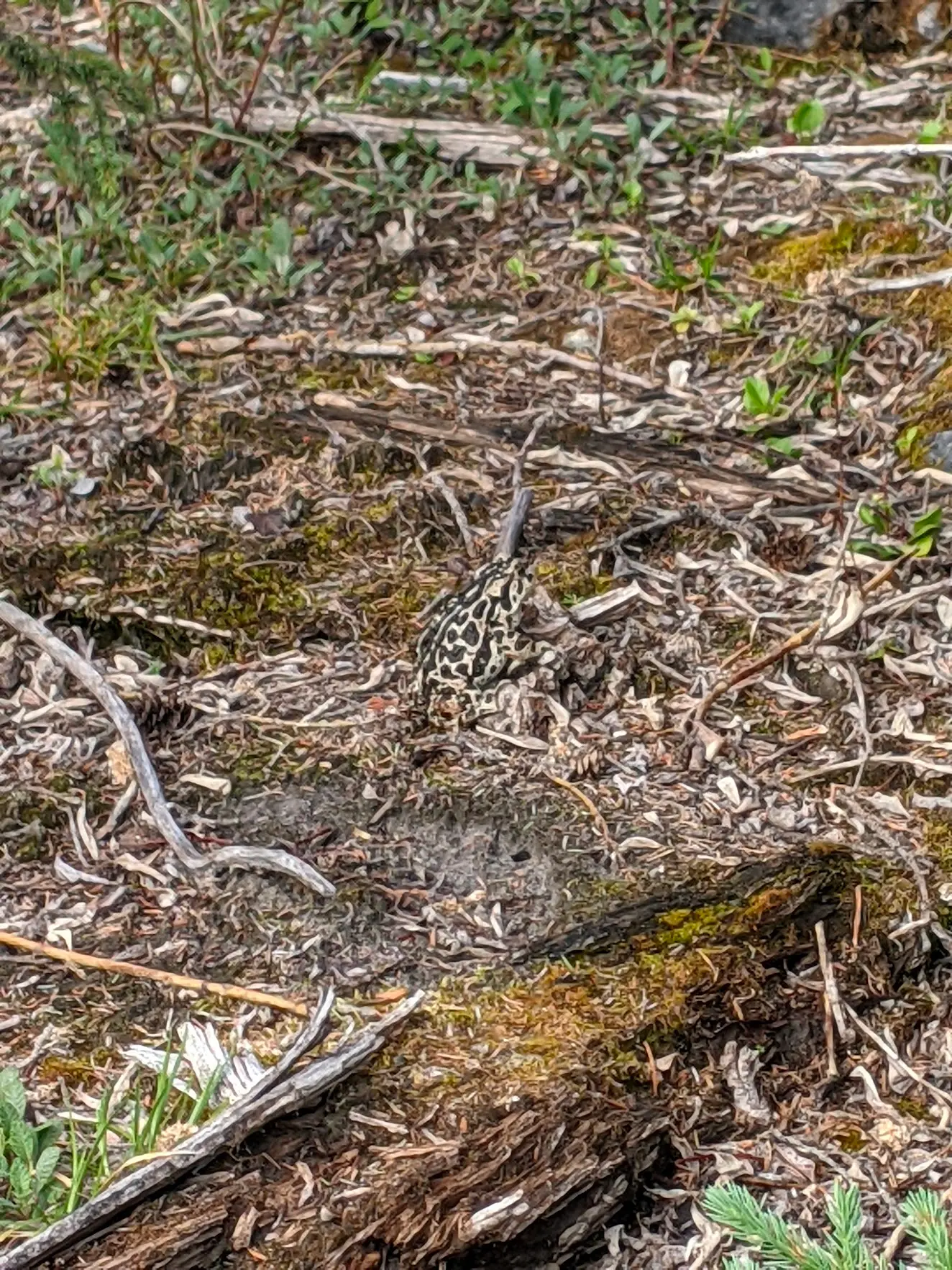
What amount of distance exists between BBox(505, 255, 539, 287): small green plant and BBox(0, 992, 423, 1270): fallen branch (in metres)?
3.55

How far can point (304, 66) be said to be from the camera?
7.50 metres

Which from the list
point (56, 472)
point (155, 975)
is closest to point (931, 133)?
point (56, 472)

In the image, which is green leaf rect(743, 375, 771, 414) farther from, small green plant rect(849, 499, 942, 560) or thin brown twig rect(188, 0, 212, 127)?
thin brown twig rect(188, 0, 212, 127)

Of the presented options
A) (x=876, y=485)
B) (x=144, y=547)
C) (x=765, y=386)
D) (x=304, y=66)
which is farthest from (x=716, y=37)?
(x=144, y=547)

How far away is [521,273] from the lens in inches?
253

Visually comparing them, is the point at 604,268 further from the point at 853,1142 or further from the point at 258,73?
the point at 853,1142

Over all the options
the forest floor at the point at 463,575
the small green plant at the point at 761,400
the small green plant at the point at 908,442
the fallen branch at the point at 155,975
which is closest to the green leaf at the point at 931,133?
the forest floor at the point at 463,575

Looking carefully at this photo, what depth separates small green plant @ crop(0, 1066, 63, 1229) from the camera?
331 cm

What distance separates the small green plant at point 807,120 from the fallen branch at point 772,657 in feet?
8.98

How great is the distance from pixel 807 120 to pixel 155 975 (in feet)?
15.9

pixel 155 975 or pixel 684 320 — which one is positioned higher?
pixel 684 320

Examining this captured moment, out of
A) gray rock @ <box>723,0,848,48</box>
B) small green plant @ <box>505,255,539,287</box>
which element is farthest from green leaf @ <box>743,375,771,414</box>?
gray rock @ <box>723,0,848,48</box>

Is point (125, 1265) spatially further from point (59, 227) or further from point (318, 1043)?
point (59, 227)

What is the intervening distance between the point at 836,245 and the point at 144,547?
10.1 ft
